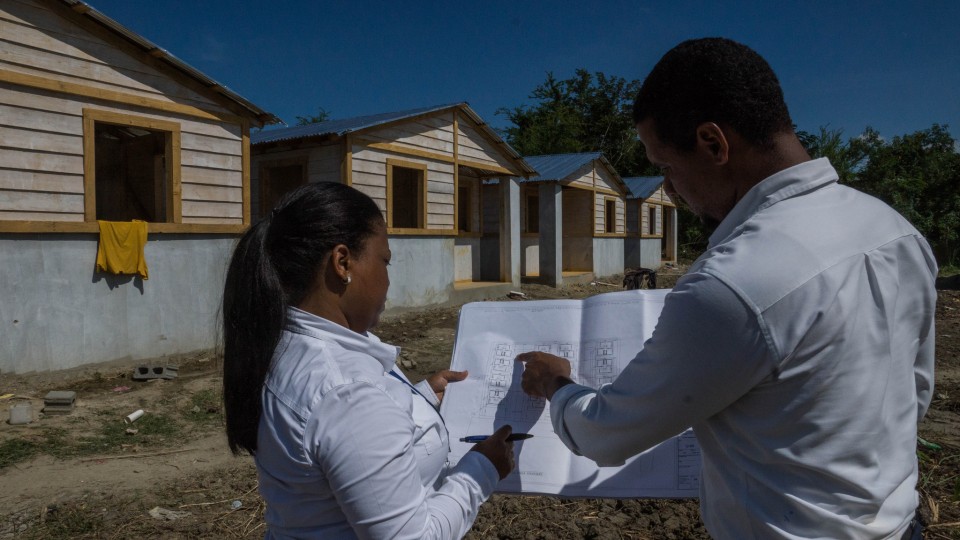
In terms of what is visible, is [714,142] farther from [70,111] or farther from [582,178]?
[582,178]

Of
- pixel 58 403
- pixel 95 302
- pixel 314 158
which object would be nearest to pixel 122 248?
pixel 95 302

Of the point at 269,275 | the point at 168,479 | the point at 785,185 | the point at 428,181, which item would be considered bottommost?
the point at 168,479

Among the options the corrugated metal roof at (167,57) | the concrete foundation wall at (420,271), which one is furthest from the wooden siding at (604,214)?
the corrugated metal roof at (167,57)

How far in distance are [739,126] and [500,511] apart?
276 centimetres

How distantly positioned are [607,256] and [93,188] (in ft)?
53.8

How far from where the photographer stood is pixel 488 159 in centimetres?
1424

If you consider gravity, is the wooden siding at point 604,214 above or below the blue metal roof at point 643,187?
below

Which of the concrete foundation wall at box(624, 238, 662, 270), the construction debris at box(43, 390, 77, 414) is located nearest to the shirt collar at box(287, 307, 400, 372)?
the construction debris at box(43, 390, 77, 414)

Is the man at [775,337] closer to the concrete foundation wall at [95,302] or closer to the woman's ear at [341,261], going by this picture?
the woman's ear at [341,261]

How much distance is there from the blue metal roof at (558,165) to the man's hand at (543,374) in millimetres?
15146

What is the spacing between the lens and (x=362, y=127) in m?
10.5

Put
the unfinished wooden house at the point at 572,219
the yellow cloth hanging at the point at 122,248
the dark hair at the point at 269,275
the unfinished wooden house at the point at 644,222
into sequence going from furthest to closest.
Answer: the unfinished wooden house at the point at 644,222, the unfinished wooden house at the point at 572,219, the yellow cloth hanging at the point at 122,248, the dark hair at the point at 269,275

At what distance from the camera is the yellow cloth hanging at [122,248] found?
7230 mm

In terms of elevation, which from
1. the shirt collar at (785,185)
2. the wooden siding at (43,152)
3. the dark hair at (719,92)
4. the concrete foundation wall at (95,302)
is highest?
the wooden siding at (43,152)
